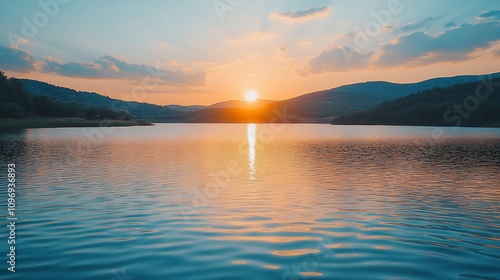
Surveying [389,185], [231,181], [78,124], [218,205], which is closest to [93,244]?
[218,205]

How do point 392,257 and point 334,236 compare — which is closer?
point 392,257

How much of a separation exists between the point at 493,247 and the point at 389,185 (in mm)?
16872

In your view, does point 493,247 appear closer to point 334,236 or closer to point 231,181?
point 334,236

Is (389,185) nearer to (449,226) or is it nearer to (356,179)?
(356,179)

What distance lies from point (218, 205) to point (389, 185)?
16.1 meters

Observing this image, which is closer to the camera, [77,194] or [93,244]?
[93,244]

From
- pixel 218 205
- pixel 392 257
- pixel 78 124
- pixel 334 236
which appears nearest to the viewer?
pixel 392 257

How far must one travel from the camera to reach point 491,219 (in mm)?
20875

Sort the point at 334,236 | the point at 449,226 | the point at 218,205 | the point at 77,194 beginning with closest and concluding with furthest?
the point at 334,236 < the point at 449,226 < the point at 218,205 < the point at 77,194

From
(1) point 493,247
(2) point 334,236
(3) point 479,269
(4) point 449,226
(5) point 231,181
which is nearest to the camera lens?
(3) point 479,269

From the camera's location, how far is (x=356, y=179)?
36156mm

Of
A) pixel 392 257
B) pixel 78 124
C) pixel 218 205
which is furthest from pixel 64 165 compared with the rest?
pixel 78 124

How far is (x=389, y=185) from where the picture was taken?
32.7 meters

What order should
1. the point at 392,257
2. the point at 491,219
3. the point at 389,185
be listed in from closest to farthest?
the point at 392,257, the point at 491,219, the point at 389,185
